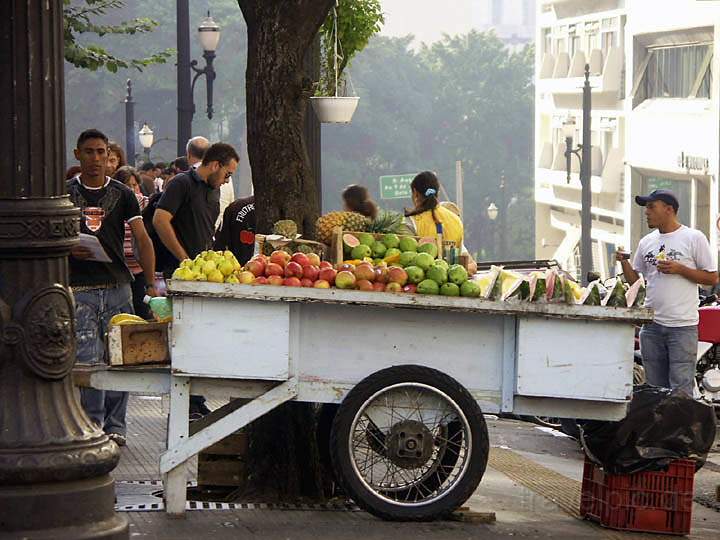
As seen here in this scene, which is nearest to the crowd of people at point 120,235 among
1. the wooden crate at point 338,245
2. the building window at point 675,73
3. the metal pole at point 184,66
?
the wooden crate at point 338,245

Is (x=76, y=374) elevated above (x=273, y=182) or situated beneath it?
situated beneath

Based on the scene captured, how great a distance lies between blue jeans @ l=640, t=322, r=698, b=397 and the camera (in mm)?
10719

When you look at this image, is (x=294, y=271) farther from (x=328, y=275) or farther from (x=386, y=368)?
(x=386, y=368)

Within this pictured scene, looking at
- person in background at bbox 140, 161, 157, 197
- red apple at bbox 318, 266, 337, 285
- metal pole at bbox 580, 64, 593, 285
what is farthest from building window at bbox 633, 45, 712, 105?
red apple at bbox 318, 266, 337, 285

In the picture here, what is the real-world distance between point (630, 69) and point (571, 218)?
46.0ft

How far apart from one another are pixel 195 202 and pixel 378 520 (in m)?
3.68

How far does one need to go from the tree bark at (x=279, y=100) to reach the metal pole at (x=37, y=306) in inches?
120

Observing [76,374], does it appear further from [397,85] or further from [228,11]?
[397,85]

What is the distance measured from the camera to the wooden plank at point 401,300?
755cm

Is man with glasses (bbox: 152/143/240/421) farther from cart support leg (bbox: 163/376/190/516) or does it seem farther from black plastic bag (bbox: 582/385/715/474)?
black plastic bag (bbox: 582/385/715/474)

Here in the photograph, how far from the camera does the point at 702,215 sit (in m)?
47.6

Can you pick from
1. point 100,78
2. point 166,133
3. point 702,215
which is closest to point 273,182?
point 702,215

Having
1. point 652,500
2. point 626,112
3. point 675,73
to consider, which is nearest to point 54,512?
point 652,500

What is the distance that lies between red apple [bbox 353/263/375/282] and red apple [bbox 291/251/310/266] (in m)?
Answer: 0.24
